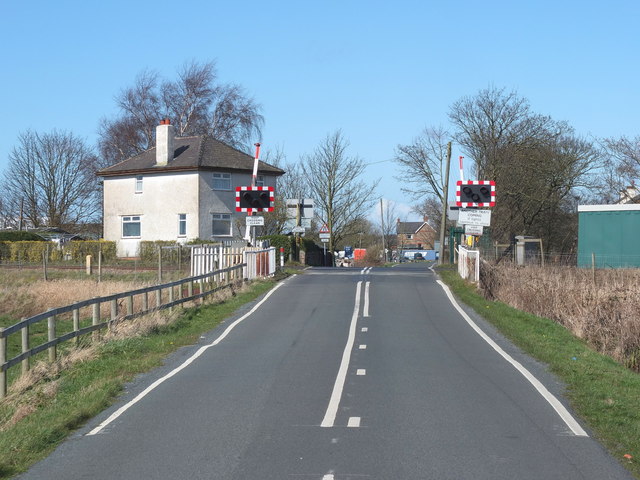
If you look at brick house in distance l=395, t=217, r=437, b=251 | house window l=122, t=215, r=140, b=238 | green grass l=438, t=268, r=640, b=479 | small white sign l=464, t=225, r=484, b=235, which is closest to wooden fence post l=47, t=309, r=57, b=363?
green grass l=438, t=268, r=640, b=479

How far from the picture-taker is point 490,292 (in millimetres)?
25094

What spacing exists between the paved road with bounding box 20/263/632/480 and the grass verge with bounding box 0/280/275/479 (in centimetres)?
26

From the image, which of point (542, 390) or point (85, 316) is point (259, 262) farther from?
point (542, 390)

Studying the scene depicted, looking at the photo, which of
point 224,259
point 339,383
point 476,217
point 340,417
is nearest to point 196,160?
point 224,259

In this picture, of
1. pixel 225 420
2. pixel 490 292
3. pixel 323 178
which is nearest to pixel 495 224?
pixel 323 178

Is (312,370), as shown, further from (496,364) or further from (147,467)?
(147,467)

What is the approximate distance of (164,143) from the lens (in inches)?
2082

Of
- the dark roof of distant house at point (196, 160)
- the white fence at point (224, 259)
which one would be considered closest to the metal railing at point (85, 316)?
the white fence at point (224, 259)

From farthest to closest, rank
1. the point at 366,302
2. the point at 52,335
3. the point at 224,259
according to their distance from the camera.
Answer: the point at 224,259 < the point at 366,302 < the point at 52,335

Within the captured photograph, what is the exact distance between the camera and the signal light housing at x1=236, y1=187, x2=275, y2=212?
1221 inches

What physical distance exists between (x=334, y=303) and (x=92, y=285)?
12.6 meters

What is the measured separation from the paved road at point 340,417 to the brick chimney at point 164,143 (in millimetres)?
37000

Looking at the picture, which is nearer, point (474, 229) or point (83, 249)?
point (474, 229)

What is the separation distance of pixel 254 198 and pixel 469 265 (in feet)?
27.6
